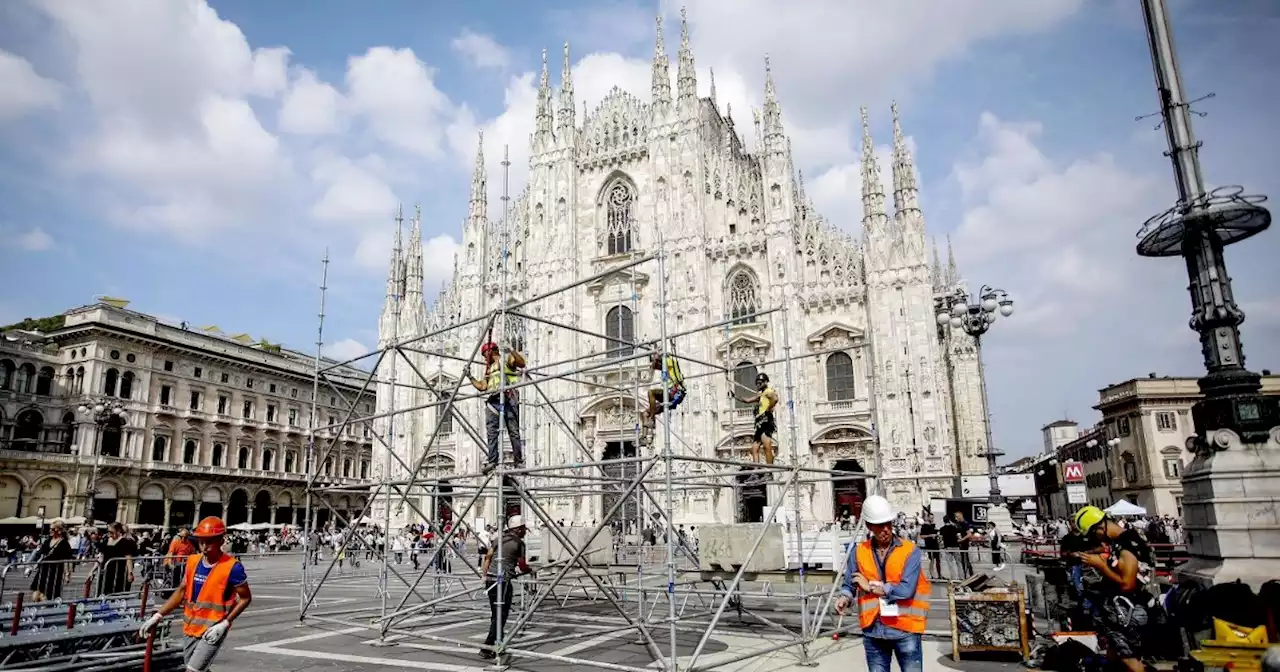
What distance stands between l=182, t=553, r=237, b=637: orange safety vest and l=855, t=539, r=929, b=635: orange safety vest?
406 centimetres

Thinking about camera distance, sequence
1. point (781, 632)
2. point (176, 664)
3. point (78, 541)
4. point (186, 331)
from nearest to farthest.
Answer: point (176, 664) < point (781, 632) < point (78, 541) < point (186, 331)

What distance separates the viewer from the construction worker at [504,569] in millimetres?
8109

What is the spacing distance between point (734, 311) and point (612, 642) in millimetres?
22657

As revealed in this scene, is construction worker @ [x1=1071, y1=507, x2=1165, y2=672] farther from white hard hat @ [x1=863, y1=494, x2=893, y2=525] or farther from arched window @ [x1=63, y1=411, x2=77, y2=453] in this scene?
arched window @ [x1=63, y1=411, x2=77, y2=453]

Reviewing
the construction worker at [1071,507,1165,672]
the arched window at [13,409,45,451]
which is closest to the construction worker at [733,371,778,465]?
the construction worker at [1071,507,1165,672]

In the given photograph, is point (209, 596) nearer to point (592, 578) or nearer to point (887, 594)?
point (592, 578)

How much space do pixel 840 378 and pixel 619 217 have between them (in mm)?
12375

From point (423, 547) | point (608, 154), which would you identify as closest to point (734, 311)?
point (608, 154)

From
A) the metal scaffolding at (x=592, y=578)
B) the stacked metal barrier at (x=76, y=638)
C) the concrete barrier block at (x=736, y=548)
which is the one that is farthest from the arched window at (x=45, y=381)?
the concrete barrier block at (x=736, y=548)

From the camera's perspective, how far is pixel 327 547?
34.3 metres

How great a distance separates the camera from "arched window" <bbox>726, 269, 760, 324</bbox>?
30.6 metres

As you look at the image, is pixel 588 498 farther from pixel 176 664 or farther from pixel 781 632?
pixel 176 664

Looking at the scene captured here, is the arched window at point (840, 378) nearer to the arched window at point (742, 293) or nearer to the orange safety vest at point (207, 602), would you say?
the arched window at point (742, 293)

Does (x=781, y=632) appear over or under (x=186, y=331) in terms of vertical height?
under
